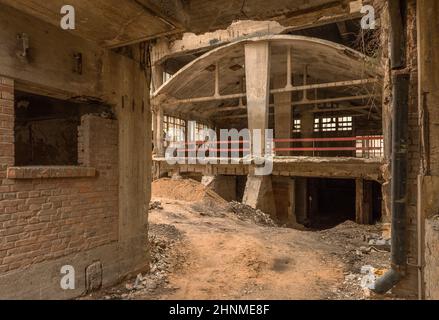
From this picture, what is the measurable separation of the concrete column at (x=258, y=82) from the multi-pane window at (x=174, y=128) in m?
6.87

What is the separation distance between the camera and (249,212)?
11891mm

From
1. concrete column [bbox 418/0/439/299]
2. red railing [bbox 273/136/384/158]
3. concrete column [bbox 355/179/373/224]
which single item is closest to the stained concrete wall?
concrete column [bbox 418/0/439/299]

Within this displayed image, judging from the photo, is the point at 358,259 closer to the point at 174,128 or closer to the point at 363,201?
the point at 363,201

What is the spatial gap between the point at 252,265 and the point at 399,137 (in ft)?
12.4

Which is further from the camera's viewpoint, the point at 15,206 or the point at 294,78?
the point at 294,78

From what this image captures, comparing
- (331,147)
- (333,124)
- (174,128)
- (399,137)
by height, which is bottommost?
(399,137)

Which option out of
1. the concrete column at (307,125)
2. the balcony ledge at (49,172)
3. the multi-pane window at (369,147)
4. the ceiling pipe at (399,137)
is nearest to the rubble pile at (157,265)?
the balcony ledge at (49,172)

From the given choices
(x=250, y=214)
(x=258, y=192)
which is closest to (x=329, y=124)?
(x=258, y=192)

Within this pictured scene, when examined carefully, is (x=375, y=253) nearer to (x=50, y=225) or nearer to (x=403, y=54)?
(x=403, y=54)

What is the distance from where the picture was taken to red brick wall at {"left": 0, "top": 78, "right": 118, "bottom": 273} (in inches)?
145

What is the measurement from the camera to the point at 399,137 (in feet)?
13.3

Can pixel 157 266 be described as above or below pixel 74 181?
below

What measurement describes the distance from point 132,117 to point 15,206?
7.99ft
